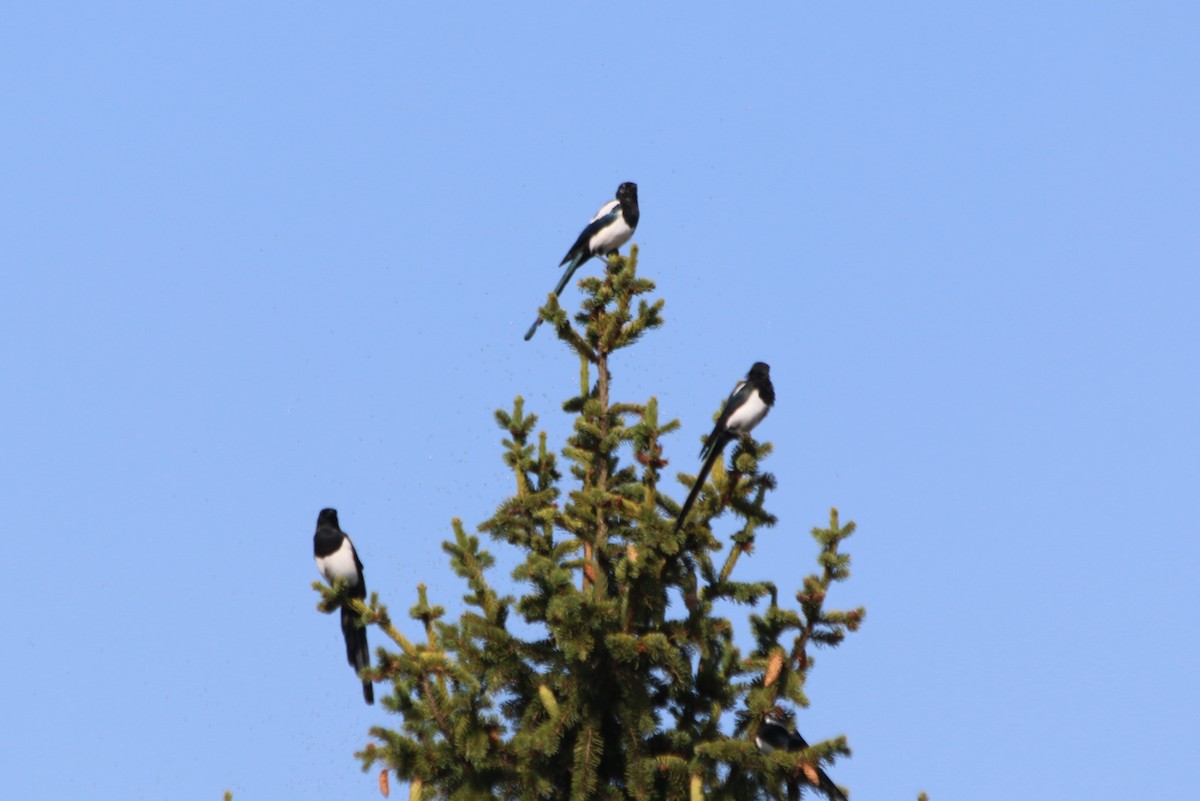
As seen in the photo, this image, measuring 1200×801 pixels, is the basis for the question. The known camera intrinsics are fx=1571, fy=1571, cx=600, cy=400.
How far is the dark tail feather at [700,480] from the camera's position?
716cm

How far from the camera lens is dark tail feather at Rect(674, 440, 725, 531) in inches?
282

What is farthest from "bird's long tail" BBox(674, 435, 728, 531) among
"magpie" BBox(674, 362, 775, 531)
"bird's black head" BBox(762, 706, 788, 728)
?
"bird's black head" BBox(762, 706, 788, 728)

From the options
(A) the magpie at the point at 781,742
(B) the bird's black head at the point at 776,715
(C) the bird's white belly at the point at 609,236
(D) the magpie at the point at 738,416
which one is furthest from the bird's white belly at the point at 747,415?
(C) the bird's white belly at the point at 609,236

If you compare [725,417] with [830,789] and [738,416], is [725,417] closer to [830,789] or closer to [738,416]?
[738,416]

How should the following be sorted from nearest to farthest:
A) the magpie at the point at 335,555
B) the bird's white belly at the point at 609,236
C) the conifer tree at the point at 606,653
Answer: the conifer tree at the point at 606,653, the magpie at the point at 335,555, the bird's white belly at the point at 609,236

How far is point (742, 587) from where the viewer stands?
725 centimetres

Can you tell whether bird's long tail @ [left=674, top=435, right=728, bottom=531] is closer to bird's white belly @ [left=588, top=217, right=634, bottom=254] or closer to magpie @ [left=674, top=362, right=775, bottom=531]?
magpie @ [left=674, top=362, right=775, bottom=531]

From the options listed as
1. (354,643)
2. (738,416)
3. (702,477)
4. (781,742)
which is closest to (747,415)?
(738,416)

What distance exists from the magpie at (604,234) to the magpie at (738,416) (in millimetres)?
2572

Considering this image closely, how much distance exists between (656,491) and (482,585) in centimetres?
94

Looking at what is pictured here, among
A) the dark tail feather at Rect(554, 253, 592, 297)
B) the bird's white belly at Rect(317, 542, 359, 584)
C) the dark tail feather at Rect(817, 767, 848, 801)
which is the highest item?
the dark tail feather at Rect(554, 253, 592, 297)

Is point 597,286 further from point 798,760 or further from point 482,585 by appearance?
point 798,760

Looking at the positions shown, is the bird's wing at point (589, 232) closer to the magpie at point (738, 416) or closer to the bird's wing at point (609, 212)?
the bird's wing at point (609, 212)

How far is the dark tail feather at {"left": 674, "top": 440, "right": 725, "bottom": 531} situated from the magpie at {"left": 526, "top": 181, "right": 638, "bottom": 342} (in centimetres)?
328
